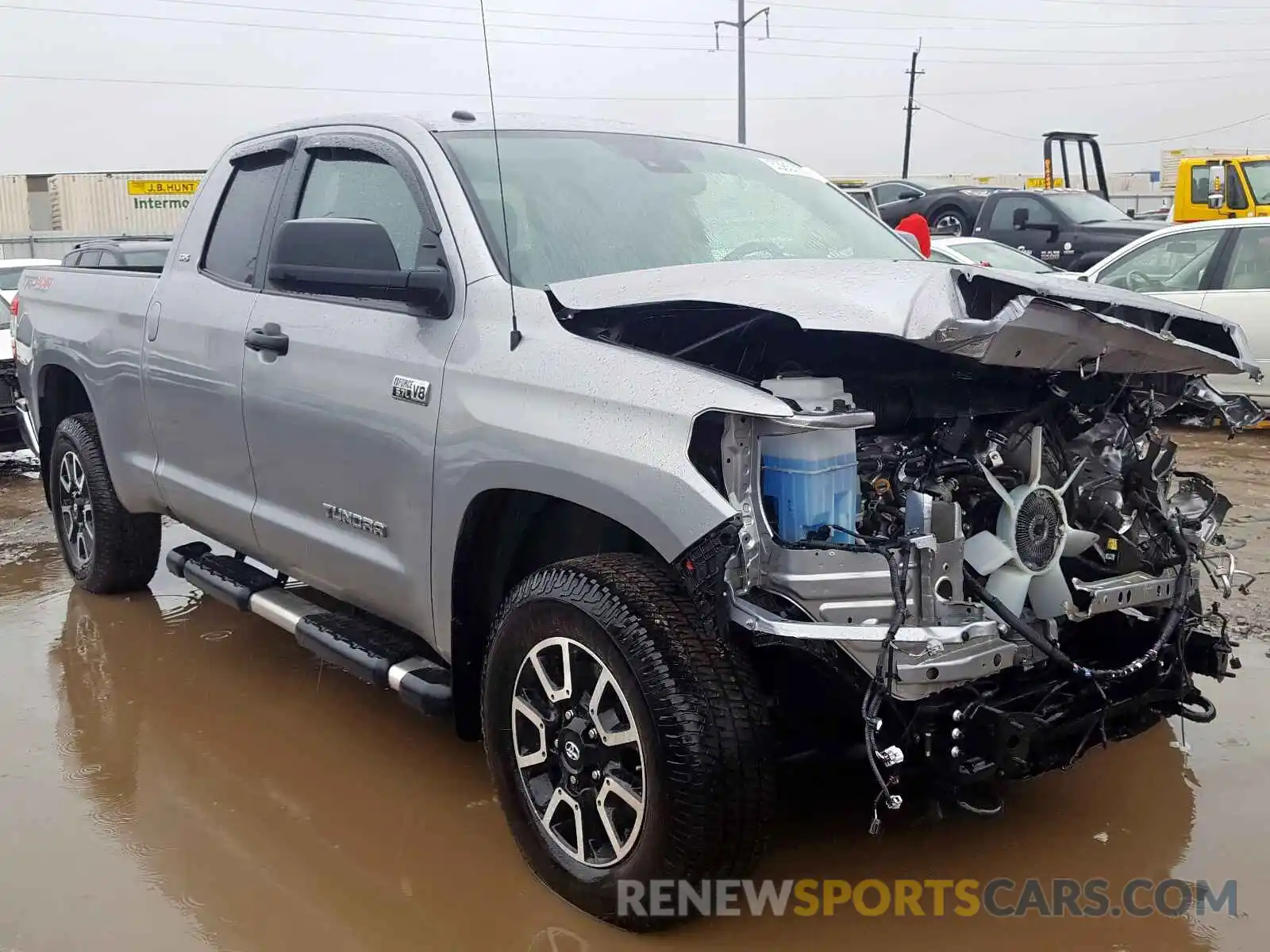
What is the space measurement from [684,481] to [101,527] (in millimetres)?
3823

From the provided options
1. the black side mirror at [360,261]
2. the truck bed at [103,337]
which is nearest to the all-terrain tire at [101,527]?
the truck bed at [103,337]

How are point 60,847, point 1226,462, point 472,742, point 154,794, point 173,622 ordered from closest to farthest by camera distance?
1. point 60,847
2. point 154,794
3. point 472,742
4. point 173,622
5. point 1226,462

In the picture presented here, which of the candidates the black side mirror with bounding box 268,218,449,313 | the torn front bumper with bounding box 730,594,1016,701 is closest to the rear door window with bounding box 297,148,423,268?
the black side mirror with bounding box 268,218,449,313

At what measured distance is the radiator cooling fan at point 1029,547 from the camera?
2967mm

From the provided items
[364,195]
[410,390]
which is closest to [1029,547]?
[410,390]

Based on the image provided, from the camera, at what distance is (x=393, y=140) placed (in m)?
3.89

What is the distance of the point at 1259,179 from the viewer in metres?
15.9

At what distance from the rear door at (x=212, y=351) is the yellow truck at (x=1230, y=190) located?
1386 cm

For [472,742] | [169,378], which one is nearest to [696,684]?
[472,742]

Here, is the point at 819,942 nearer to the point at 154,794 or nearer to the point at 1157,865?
the point at 1157,865

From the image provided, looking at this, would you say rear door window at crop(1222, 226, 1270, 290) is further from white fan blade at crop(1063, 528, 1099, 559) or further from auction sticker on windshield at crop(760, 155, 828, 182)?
white fan blade at crop(1063, 528, 1099, 559)

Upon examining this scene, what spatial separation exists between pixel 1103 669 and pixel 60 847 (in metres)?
2.83

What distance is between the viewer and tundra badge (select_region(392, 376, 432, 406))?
136 inches

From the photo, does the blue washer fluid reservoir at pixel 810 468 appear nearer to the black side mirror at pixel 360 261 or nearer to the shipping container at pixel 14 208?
the black side mirror at pixel 360 261
